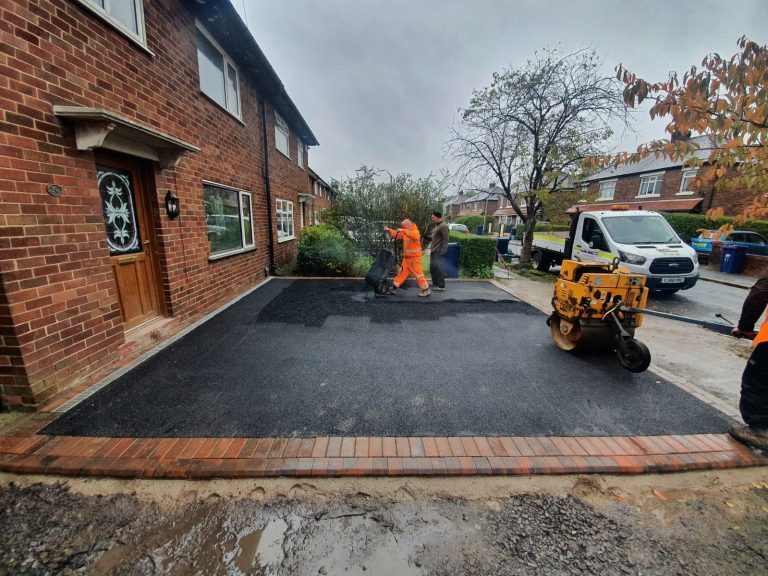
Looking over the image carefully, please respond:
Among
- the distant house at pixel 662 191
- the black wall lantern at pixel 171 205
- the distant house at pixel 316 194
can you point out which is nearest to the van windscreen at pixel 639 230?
the distant house at pixel 662 191

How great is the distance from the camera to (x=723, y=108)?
2477 millimetres

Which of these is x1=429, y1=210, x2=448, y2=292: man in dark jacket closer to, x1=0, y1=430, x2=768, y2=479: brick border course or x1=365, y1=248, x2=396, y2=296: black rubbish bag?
x1=365, y1=248, x2=396, y2=296: black rubbish bag

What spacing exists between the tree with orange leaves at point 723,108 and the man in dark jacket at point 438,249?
4608mm

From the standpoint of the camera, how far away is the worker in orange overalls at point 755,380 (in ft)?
8.45

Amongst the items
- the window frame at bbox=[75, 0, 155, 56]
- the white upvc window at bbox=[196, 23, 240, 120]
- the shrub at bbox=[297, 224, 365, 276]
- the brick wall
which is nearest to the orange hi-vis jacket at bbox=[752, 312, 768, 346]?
the window frame at bbox=[75, 0, 155, 56]

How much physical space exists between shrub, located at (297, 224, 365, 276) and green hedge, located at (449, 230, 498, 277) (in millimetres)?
3196

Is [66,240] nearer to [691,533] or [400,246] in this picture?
[691,533]

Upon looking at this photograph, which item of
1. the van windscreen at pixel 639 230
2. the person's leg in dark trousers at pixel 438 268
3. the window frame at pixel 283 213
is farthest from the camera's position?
the window frame at pixel 283 213

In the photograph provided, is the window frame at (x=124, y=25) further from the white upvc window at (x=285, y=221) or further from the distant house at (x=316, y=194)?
the distant house at (x=316, y=194)

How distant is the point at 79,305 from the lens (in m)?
3.19

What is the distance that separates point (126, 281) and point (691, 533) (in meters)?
5.81

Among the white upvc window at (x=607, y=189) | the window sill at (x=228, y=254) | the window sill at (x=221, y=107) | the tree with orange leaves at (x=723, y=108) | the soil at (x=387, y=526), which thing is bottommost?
the soil at (x=387, y=526)

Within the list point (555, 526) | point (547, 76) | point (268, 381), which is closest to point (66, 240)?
point (268, 381)

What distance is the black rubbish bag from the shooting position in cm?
699
